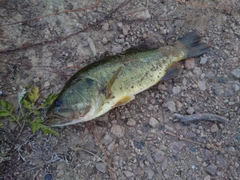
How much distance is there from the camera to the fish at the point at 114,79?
3.81m

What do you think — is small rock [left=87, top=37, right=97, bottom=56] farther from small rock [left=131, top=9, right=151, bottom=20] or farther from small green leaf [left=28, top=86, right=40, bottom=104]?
small green leaf [left=28, top=86, right=40, bottom=104]

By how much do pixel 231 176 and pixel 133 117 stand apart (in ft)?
4.76

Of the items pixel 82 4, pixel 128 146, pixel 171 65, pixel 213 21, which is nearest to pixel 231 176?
pixel 128 146

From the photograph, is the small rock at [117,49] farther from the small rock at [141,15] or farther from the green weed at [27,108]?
the green weed at [27,108]

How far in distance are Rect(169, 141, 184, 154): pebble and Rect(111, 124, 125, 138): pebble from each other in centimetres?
66

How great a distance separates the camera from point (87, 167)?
402 cm

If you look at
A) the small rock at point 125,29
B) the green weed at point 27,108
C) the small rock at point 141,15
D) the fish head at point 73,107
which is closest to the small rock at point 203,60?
the small rock at point 141,15

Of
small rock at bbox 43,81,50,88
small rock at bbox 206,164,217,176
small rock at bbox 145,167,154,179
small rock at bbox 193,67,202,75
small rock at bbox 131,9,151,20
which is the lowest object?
small rock at bbox 206,164,217,176

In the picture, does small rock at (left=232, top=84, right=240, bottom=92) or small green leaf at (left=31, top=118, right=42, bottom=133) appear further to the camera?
small rock at (left=232, top=84, right=240, bottom=92)

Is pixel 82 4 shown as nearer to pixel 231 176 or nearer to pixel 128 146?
pixel 128 146

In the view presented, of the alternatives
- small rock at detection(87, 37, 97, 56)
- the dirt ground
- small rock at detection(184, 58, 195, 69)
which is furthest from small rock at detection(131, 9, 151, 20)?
small rock at detection(184, 58, 195, 69)

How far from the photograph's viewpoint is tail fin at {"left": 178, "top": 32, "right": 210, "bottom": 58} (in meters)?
A: 4.64

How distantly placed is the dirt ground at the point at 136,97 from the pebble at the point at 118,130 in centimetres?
1

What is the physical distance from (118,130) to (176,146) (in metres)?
0.79
